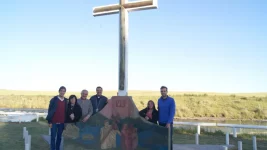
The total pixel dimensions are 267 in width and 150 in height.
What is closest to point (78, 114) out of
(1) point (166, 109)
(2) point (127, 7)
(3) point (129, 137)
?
(3) point (129, 137)

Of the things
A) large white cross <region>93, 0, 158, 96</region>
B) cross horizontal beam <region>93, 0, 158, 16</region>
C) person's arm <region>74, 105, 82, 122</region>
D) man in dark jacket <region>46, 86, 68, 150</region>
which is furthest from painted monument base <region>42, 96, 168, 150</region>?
cross horizontal beam <region>93, 0, 158, 16</region>

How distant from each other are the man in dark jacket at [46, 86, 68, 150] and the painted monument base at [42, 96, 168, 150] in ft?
1.38

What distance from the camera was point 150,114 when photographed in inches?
270

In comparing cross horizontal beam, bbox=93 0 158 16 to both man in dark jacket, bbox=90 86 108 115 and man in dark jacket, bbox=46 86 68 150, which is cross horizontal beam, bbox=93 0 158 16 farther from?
man in dark jacket, bbox=46 86 68 150

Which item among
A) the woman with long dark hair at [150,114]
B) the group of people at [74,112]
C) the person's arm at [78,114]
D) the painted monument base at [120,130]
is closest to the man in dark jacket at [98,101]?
the group of people at [74,112]

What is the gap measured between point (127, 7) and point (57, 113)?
3135 mm

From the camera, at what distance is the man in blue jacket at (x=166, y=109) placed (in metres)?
6.53

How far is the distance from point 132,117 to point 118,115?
0.36 metres

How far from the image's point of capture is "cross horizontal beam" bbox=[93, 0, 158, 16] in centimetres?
684

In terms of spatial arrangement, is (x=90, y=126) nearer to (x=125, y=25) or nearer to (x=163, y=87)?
(x=163, y=87)

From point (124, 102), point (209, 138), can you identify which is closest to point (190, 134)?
point (209, 138)

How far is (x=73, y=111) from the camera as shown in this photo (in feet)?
23.0

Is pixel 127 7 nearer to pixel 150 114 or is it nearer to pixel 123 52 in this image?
pixel 123 52

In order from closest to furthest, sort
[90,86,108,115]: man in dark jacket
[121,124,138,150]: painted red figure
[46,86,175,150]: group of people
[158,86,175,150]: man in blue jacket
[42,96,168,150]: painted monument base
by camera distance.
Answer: [42,96,168,150]: painted monument base < [121,124,138,150]: painted red figure < [158,86,175,150]: man in blue jacket < [46,86,175,150]: group of people < [90,86,108,115]: man in dark jacket
